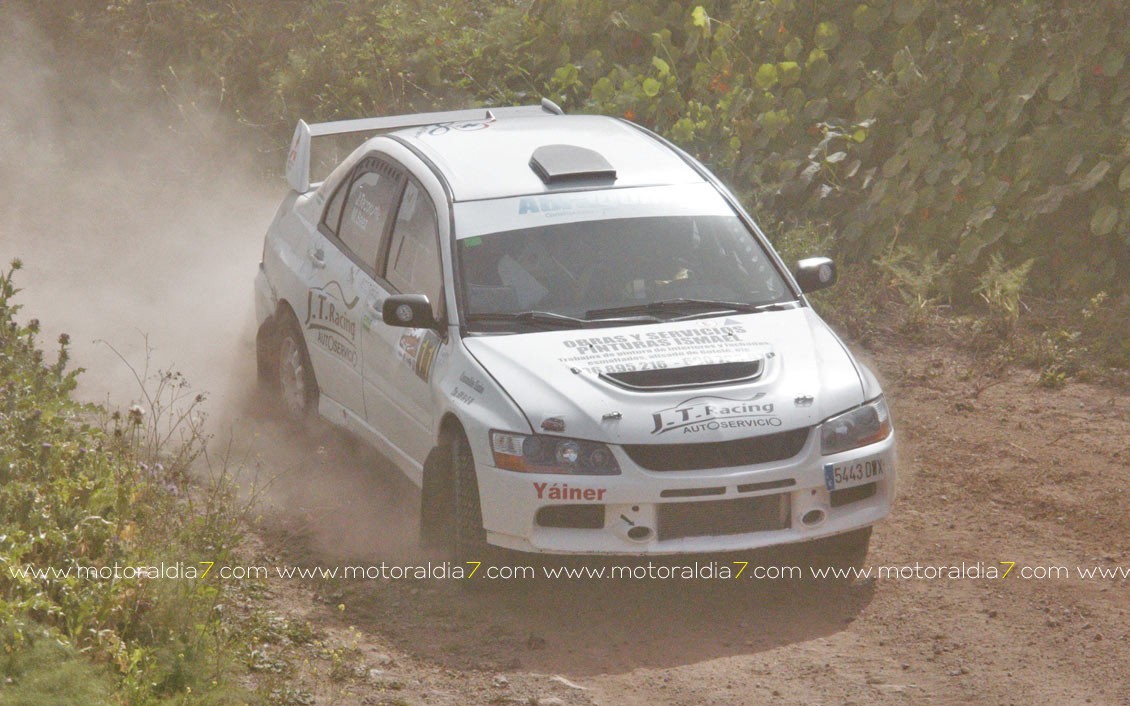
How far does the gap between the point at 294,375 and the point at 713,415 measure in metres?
3.40

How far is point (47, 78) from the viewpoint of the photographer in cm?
1711

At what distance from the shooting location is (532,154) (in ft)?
25.0

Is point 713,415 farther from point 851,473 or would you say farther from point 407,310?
point 407,310

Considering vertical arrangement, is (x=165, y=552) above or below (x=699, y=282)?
below

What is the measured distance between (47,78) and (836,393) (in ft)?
43.1

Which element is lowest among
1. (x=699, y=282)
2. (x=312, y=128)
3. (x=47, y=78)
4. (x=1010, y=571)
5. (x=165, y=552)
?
(x=1010, y=571)

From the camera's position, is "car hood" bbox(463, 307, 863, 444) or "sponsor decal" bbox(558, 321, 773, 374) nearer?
"car hood" bbox(463, 307, 863, 444)

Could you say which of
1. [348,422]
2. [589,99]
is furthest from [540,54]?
[348,422]

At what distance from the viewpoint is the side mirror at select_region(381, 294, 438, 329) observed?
6672mm

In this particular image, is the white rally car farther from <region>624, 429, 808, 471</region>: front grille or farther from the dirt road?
the dirt road

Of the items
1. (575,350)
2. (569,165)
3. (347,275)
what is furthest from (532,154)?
(575,350)

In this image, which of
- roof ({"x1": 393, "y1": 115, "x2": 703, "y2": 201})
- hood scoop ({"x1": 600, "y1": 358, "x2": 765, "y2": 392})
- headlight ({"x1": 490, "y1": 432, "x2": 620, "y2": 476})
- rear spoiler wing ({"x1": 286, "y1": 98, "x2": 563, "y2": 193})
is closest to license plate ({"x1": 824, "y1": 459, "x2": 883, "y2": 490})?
hood scoop ({"x1": 600, "y1": 358, "x2": 765, "y2": 392})

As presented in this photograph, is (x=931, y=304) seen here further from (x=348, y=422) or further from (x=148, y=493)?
(x=148, y=493)

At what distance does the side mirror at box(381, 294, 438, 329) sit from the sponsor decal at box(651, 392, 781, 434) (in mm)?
1246
